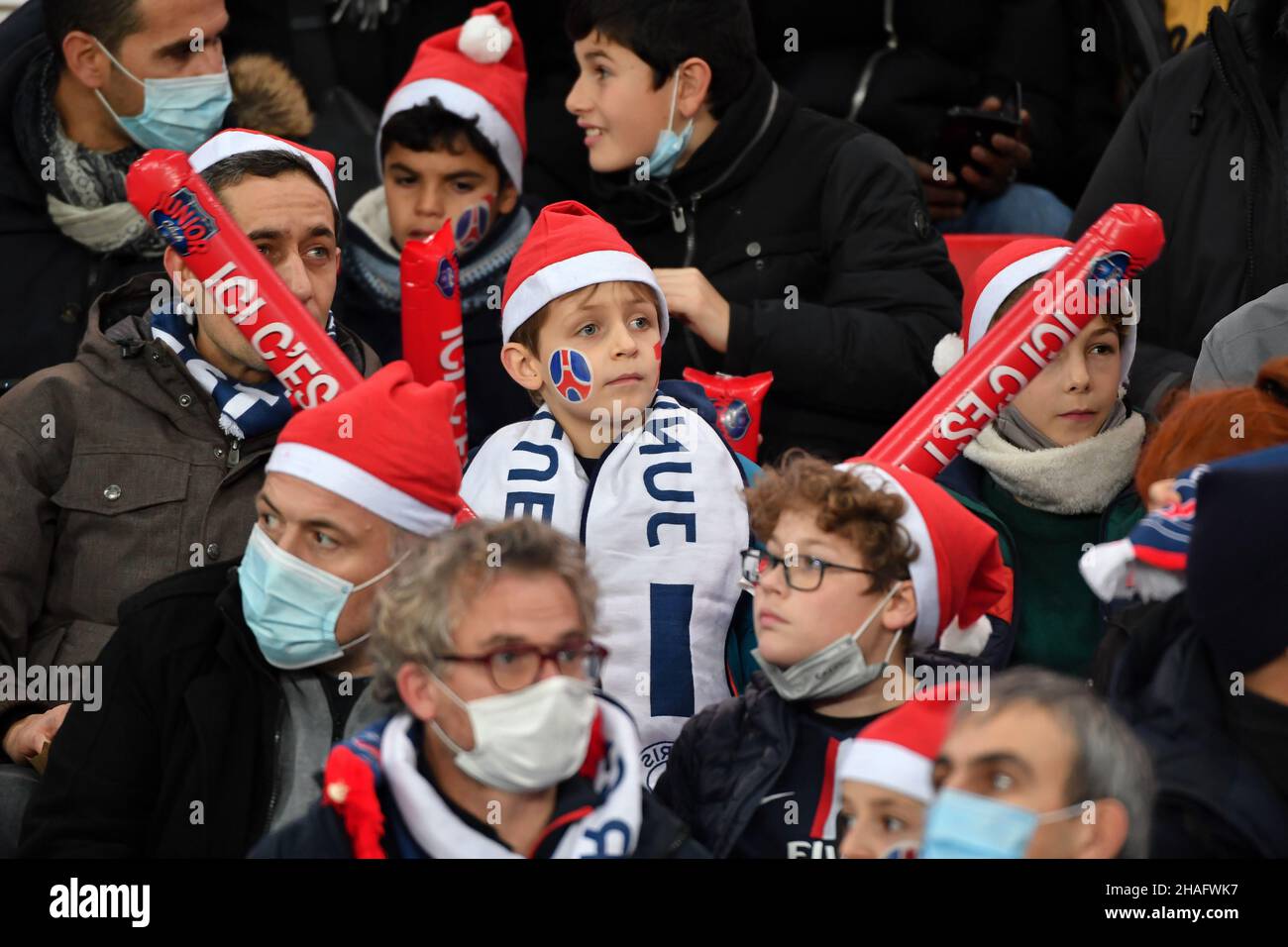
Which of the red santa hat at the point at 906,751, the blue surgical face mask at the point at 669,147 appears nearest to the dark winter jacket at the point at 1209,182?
the blue surgical face mask at the point at 669,147

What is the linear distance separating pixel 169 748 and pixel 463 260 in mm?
2068

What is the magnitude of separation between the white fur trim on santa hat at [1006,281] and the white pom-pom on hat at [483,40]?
5.41 ft

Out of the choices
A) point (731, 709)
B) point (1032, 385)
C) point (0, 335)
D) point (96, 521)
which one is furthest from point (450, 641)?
point (0, 335)

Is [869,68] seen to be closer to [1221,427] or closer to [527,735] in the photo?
[1221,427]

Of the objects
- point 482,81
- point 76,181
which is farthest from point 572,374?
point 76,181

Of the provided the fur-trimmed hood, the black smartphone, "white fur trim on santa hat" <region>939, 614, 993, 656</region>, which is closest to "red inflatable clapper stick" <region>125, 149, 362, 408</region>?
the fur-trimmed hood

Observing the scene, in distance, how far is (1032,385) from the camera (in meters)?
4.73

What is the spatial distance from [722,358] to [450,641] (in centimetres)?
213

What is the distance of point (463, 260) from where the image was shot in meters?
5.48

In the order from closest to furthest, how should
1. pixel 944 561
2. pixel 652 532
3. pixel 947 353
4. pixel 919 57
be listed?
pixel 944 561
pixel 652 532
pixel 947 353
pixel 919 57

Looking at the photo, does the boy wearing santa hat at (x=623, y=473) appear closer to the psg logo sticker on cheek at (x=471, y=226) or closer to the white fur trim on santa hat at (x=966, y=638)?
the white fur trim on santa hat at (x=966, y=638)

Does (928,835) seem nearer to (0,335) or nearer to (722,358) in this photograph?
(722,358)

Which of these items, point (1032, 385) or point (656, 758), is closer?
point (656, 758)

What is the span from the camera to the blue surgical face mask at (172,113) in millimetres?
5254
